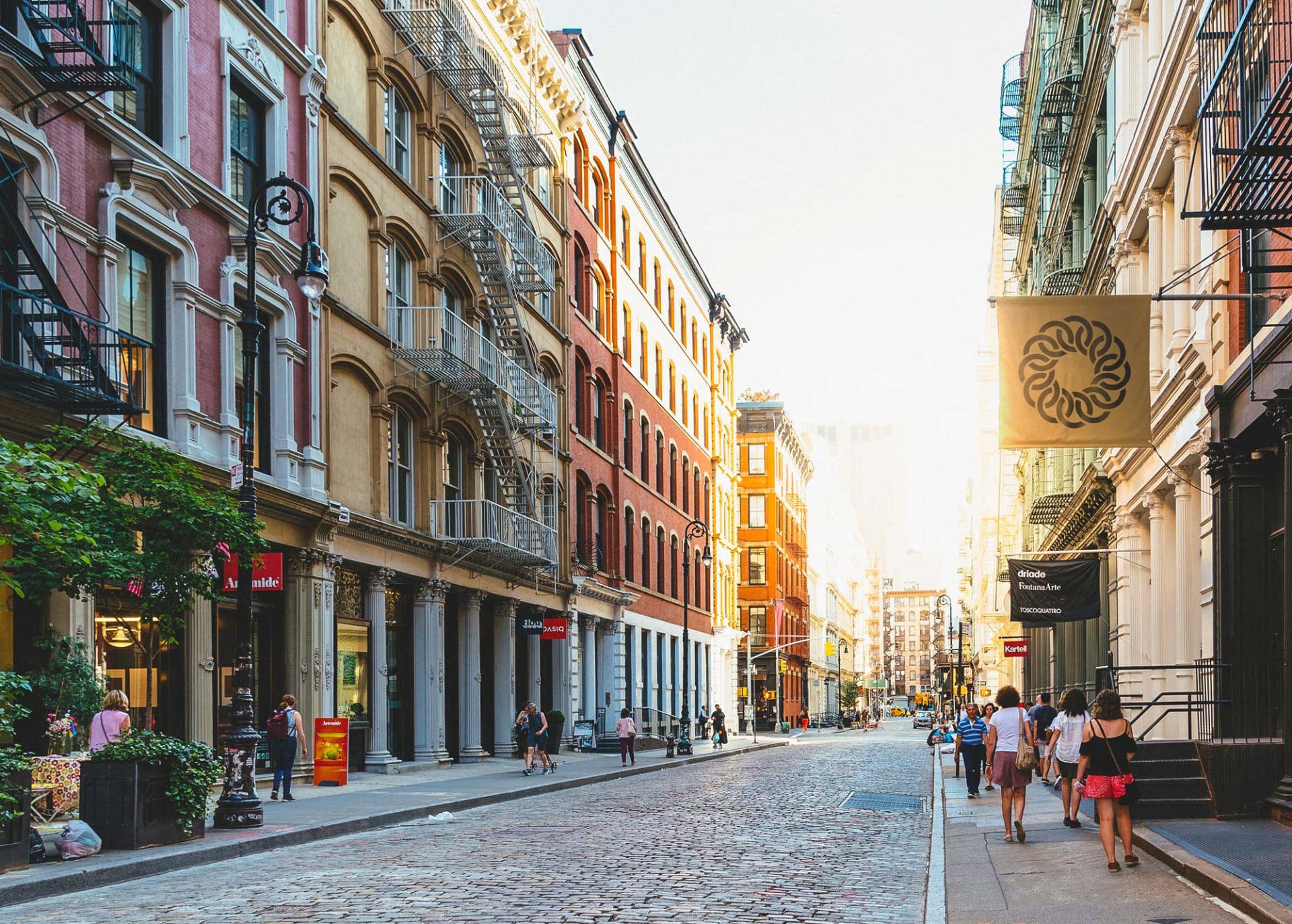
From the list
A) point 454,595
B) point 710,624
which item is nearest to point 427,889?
point 454,595

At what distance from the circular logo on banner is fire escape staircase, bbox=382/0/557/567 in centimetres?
1641

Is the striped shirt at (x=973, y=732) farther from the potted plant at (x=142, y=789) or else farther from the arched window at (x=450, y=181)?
the arched window at (x=450, y=181)

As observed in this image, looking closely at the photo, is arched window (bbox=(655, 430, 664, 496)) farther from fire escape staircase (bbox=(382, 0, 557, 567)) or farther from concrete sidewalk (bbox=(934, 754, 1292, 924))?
concrete sidewalk (bbox=(934, 754, 1292, 924))

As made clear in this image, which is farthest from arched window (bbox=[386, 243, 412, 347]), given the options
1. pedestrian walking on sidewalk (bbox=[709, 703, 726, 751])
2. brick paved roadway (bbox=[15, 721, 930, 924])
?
pedestrian walking on sidewalk (bbox=[709, 703, 726, 751])

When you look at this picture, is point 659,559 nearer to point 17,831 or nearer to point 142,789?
point 142,789

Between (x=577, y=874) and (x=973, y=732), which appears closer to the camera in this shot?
(x=577, y=874)

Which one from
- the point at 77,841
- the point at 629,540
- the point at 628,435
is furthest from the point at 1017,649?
the point at 77,841

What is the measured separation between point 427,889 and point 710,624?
188 ft

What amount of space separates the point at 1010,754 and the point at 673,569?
4699 cm

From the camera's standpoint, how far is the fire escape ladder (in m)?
17.8

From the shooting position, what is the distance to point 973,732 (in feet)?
87.0

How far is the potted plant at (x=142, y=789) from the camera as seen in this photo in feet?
48.0

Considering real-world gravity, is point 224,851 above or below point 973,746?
above

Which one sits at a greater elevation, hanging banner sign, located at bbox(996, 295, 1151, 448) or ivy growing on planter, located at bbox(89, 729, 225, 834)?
hanging banner sign, located at bbox(996, 295, 1151, 448)
